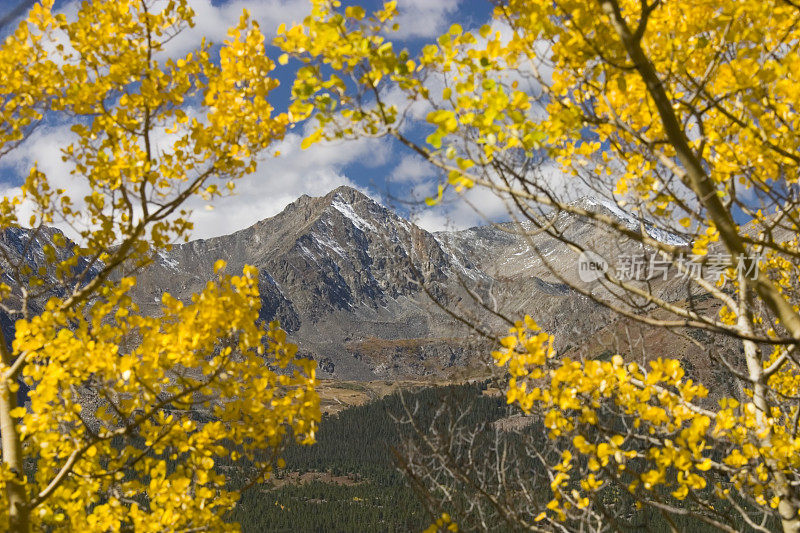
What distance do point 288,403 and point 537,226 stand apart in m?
2.24

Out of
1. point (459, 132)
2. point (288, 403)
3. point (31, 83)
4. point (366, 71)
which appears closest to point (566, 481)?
point (288, 403)

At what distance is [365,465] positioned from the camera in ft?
576

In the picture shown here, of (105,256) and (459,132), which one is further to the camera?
(105,256)

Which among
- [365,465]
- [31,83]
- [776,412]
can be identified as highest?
[31,83]

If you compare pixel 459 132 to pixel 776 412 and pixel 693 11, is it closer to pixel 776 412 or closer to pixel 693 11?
pixel 693 11

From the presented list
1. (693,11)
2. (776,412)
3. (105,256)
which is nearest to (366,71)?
(693,11)

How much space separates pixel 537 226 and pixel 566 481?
2.91 metres

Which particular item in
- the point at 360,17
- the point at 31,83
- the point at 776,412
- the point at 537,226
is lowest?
the point at 776,412

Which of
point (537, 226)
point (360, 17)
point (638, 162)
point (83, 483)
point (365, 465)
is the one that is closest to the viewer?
point (360, 17)

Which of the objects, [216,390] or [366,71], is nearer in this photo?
[366,71]

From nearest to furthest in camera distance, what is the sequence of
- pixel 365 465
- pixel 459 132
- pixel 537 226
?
pixel 459 132
pixel 537 226
pixel 365 465

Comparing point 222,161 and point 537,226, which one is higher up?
point 222,161

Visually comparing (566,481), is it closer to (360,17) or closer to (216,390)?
(216,390)

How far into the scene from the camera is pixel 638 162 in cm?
385
